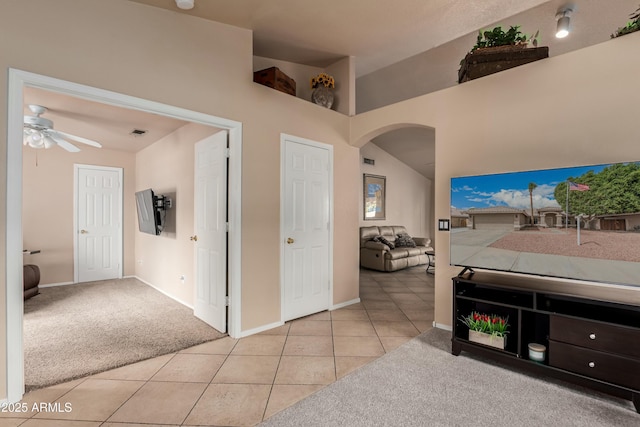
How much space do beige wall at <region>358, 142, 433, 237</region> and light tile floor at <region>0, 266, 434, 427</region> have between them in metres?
4.38

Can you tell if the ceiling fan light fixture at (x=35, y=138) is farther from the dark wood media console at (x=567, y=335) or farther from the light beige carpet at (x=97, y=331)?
the dark wood media console at (x=567, y=335)

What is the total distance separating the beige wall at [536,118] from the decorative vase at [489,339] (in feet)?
1.92

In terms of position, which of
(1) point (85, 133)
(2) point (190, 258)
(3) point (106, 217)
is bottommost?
(2) point (190, 258)

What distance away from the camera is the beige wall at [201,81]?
1920 mm

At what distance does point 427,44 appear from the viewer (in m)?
3.49

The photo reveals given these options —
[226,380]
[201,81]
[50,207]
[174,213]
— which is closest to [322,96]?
[201,81]

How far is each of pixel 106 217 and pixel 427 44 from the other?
5.87 metres

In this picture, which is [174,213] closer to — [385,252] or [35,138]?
[35,138]

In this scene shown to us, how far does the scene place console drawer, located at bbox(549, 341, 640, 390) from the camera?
1.84 meters

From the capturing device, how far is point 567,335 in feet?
6.70

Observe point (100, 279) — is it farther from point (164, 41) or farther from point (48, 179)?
point (164, 41)

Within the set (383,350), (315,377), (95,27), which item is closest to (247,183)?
(95,27)

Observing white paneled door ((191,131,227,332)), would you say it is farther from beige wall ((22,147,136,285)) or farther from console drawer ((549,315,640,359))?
beige wall ((22,147,136,285))

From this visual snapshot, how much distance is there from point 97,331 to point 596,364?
425 centimetres
